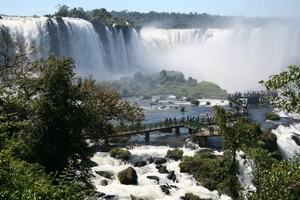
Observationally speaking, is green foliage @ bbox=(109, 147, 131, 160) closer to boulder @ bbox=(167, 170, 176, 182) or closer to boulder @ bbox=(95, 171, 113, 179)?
boulder @ bbox=(95, 171, 113, 179)

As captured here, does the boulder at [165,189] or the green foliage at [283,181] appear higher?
the green foliage at [283,181]

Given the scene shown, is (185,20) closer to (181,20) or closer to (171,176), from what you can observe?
(181,20)

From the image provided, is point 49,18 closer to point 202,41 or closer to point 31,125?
point 31,125

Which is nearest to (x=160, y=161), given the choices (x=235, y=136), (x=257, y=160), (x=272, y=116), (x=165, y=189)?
(x=165, y=189)

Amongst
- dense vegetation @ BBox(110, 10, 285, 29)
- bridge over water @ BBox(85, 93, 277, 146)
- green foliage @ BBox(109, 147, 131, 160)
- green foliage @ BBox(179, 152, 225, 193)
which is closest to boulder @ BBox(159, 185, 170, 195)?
green foliage @ BBox(179, 152, 225, 193)

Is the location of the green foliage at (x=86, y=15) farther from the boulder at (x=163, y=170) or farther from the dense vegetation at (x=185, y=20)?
the boulder at (x=163, y=170)

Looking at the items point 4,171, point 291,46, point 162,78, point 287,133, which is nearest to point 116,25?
point 162,78

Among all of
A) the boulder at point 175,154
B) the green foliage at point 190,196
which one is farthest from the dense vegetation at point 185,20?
the green foliage at point 190,196
